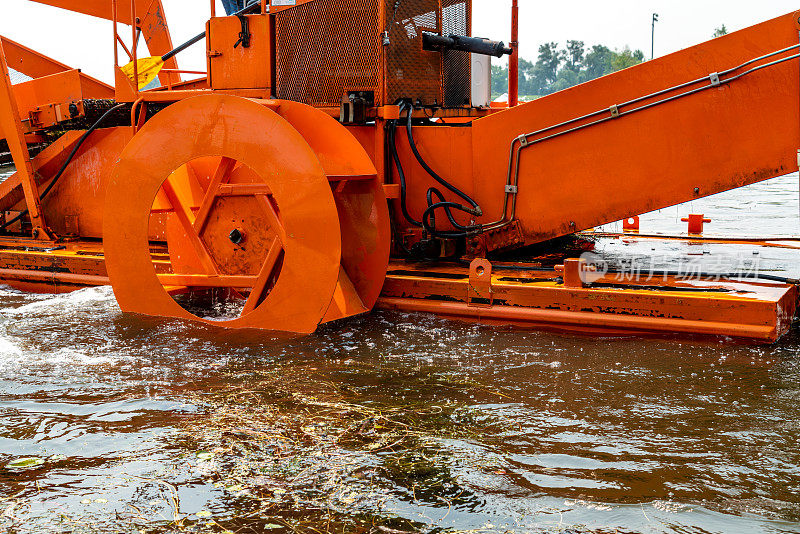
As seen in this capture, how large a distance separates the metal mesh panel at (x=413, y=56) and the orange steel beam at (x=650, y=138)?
0.71m

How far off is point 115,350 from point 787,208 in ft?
42.5

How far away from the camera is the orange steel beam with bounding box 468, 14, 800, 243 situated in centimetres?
510

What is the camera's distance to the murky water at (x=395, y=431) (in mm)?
3062

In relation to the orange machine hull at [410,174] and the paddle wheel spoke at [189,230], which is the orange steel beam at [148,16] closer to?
the orange machine hull at [410,174]

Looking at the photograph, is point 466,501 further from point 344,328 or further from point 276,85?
point 276,85

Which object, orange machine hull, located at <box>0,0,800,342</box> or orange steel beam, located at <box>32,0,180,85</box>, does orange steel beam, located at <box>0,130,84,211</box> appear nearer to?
orange machine hull, located at <box>0,0,800,342</box>

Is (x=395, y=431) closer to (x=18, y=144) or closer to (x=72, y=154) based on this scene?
(x=72, y=154)

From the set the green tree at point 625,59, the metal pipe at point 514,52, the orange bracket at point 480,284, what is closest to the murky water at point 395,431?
the orange bracket at point 480,284

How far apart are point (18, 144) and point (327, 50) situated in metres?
3.38

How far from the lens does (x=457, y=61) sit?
22.3 ft

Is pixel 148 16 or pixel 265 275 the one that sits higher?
pixel 148 16

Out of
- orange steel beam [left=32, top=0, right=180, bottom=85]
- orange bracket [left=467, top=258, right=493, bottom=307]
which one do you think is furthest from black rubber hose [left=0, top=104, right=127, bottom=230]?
orange bracket [left=467, top=258, right=493, bottom=307]

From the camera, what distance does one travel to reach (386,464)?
347 cm

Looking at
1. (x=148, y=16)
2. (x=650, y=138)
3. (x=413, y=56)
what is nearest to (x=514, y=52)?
(x=413, y=56)
